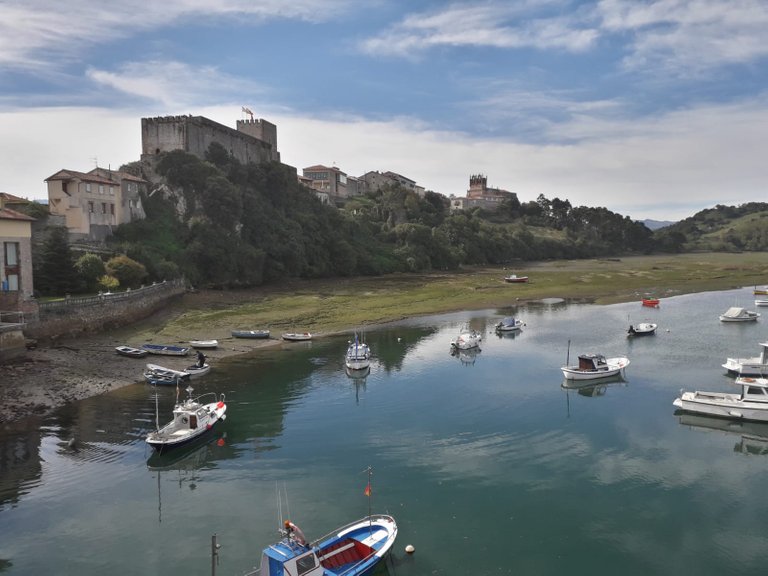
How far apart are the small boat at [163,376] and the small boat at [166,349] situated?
635 cm

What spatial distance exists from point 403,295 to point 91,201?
45.2 metres

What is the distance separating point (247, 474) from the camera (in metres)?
28.1

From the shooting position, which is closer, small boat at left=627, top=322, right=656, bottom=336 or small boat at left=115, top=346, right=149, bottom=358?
small boat at left=115, top=346, right=149, bottom=358

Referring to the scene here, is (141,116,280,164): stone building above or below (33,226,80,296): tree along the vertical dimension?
above

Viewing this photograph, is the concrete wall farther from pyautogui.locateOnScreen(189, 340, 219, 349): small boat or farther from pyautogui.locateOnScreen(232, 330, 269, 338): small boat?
pyautogui.locateOnScreen(232, 330, 269, 338): small boat

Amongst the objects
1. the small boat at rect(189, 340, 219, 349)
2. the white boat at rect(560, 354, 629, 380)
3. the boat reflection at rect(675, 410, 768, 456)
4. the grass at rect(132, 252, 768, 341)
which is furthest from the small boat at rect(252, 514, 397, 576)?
the grass at rect(132, 252, 768, 341)

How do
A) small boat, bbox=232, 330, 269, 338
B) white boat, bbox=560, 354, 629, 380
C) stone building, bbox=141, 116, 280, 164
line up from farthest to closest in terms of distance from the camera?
stone building, bbox=141, 116, 280, 164 → small boat, bbox=232, 330, 269, 338 → white boat, bbox=560, 354, 629, 380

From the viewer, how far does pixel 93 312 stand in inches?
2173

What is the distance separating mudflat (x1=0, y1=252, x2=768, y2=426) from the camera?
41406 millimetres

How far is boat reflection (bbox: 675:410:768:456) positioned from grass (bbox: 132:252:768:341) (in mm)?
37588

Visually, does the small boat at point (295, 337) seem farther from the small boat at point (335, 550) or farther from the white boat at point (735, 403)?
the small boat at point (335, 550)

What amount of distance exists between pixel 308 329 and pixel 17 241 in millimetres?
28685

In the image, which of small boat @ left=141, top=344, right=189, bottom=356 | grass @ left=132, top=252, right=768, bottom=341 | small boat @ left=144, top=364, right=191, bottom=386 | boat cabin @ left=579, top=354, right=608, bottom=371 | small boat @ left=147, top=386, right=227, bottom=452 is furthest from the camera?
grass @ left=132, top=252, right=768, bottom=341

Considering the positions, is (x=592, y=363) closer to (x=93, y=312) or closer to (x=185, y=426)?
(x=185, y=426)
